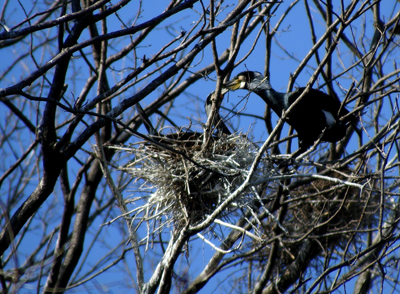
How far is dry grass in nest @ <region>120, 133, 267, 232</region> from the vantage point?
3441 mm

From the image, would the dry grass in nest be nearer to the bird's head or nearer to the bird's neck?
the bird's neck

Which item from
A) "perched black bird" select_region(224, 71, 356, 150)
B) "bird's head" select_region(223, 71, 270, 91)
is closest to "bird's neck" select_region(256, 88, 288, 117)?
"perched black bird" select_region(224, 71, 356, 150)

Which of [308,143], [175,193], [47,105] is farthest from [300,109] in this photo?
[47,105]

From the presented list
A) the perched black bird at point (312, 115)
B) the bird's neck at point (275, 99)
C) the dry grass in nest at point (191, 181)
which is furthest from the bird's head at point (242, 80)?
the dry grass in nest at point (191, 181)

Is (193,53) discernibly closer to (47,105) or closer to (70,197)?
(47,105)

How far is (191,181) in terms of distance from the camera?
3490 mm

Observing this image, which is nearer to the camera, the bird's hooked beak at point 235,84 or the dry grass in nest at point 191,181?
the dry grass in nest at point 191,181

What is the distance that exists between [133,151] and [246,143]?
0.96 meters

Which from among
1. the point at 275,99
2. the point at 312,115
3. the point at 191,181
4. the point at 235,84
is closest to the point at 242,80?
the point at 235,84

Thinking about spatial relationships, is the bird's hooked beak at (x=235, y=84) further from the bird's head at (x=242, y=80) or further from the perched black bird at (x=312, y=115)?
the perched black bird at (x=312, y=115)

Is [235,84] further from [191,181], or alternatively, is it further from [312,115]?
[191,181]

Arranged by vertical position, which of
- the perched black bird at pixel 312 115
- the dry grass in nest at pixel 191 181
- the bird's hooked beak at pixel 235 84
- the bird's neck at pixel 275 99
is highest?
the bird's hooked beak at pixel 235 84

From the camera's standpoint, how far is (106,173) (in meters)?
3.45

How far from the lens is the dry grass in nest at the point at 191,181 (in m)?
3.44
